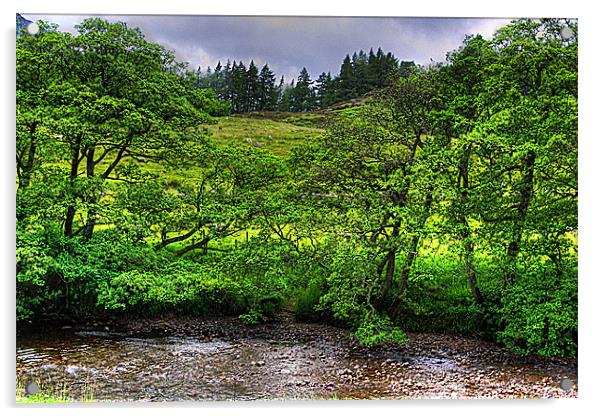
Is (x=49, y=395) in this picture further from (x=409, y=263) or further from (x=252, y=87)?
(x=409, y=263)

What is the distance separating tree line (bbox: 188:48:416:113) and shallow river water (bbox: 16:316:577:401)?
8.04ft

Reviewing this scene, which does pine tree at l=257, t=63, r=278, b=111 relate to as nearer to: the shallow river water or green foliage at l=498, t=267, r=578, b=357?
the shallow river water

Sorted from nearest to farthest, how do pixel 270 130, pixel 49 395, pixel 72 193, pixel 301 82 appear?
pixel 49 395 < pixel 301 82 < pixel 72 193 < pixel 270 130

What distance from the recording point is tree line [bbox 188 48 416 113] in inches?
206

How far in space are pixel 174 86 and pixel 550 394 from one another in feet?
16.7

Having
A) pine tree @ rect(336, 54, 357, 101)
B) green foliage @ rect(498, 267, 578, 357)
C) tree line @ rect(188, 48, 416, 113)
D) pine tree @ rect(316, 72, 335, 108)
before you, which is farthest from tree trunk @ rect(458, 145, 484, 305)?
pine tree @ rect(316, 72, 335, 108)

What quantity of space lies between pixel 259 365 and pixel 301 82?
9.71 ft

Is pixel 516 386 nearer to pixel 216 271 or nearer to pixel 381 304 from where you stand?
pixel 381 304

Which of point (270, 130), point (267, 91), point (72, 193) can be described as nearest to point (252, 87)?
point (267, 91)

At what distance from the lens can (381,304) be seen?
566 cm

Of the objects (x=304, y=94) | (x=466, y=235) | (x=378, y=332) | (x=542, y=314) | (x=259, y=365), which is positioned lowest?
(x=259, y=365)

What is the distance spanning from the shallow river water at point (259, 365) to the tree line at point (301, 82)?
2.45 meters

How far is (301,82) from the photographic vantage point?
5348mm

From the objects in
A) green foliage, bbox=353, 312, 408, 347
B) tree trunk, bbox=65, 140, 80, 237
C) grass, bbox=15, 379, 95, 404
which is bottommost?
grass, bbox=15, 379, 95, 404
